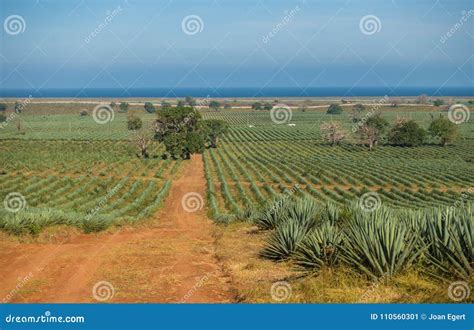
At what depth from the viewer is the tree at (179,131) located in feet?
183

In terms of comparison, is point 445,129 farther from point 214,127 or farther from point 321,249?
point 321,249

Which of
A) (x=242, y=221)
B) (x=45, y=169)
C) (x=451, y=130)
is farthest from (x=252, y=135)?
(x=242, y=221)

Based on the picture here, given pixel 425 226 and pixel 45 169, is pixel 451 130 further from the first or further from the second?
pixel 425 226

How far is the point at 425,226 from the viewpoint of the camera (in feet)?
28.5

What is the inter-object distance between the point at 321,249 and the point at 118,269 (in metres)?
3.82

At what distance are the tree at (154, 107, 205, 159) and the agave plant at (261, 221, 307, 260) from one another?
150 feet

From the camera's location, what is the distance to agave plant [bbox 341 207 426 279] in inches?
304

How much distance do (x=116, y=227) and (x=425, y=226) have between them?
9.01 m

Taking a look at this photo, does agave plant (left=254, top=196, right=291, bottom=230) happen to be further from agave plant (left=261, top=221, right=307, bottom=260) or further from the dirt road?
agave plant (left=261, top=221, right=307, bottom=260)

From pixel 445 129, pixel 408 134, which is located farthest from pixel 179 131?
pixel 445 129

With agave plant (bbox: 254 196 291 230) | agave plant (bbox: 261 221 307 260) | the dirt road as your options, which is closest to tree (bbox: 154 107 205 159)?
the dirt road

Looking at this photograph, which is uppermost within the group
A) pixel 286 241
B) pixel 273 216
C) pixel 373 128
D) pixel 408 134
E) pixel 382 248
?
pixel 373 128

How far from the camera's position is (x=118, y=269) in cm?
966

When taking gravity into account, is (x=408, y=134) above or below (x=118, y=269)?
above
